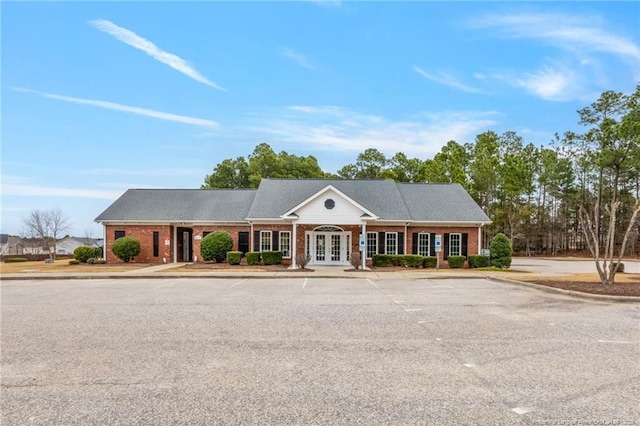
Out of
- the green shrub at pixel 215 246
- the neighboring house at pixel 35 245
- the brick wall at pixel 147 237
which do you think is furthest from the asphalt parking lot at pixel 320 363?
the neighboring house at pixel 35 245

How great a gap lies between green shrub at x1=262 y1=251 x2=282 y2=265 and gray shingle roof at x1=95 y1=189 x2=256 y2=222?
3.67 m

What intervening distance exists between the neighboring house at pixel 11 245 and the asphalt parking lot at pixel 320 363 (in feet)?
165

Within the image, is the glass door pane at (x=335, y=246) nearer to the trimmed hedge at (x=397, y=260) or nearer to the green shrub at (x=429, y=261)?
the trimmed hedge at (x=397, y=260)

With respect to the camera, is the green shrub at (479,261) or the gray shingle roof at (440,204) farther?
the gray shingle roof at (440,204)

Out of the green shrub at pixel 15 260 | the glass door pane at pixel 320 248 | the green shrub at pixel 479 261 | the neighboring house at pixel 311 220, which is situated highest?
the neighboring house at pixel 311 220

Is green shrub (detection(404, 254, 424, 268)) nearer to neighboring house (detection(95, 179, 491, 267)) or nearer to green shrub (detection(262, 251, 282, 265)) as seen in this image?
neighboring house (detection(95, 179, 491, 267))

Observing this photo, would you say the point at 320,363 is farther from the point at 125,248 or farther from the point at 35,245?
the point at 35,245

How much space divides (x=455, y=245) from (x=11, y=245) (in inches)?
2585

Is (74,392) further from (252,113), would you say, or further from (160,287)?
(252,113)

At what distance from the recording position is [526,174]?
53.5 meters

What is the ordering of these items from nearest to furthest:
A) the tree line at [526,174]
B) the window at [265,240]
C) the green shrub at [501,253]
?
the green shrub at [501,253], the window at [265,240], the tree line at [526,174]

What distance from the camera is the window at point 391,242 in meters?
27.9

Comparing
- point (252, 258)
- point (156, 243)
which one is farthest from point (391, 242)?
point (156, 243)

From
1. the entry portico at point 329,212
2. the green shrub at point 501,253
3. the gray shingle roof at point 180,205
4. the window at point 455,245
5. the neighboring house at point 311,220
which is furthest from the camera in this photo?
the gray shingle roof at point 180,205
